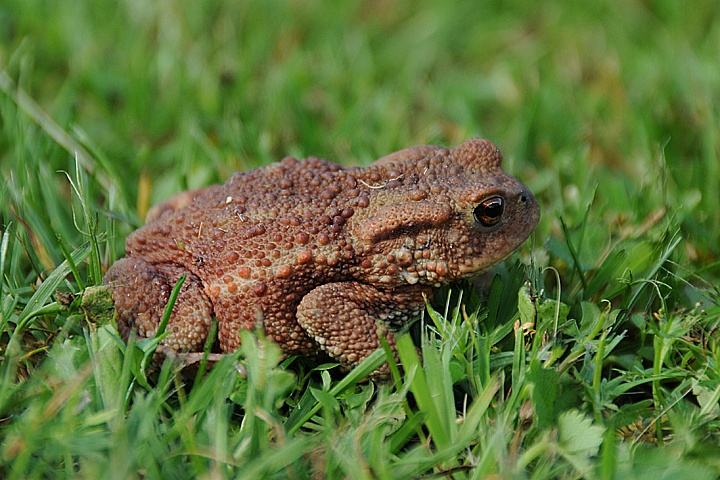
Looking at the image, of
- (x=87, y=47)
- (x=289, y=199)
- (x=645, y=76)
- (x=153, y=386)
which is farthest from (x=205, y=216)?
(x=645, y=76)

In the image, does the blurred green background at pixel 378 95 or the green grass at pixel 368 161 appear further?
the blurred green background at pixel 378 95

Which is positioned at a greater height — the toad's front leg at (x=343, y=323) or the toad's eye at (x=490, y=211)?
the toad's eye at (x=490, y=211)

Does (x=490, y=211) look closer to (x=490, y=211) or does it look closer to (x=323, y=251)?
(x=490, y=211)

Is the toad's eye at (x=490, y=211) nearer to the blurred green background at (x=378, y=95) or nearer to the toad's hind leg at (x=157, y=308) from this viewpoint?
the blurred green background at (x=378, y=95)

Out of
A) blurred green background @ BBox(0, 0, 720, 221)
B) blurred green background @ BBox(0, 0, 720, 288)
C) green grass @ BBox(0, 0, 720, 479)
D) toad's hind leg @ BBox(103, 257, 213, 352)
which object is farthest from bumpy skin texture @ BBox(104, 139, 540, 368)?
blurred green background @ BBox(0, 0, 720, 221)

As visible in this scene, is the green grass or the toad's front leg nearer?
the green grass

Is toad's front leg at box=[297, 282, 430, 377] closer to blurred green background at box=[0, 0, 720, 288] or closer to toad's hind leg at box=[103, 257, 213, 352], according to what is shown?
toad's hind leg at box=[103, 257, 213, 352]

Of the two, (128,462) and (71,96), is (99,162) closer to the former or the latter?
(71,96)

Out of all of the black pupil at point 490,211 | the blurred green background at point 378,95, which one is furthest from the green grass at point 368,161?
the black pupil at point 490,211
